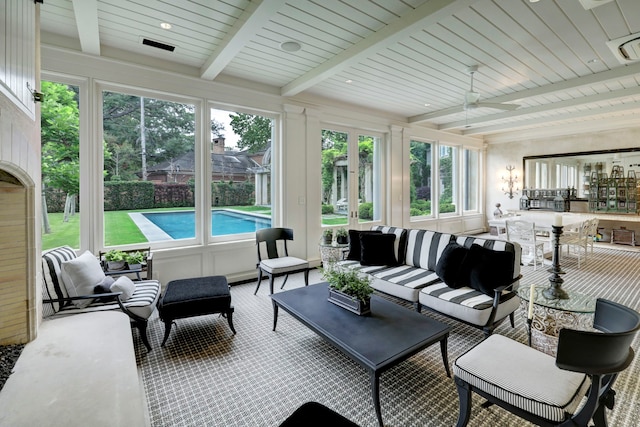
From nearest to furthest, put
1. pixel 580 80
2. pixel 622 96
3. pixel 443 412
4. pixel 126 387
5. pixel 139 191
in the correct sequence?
1. pixel 126 387
2. pixel 443 412
3. pixel 139 191
4. pixel 580 80
5. pixel 622 96

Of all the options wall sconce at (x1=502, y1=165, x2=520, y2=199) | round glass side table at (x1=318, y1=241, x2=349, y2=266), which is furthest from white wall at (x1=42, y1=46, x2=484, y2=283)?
wall sconce at (x1=502, y1=165, x2=520, y2=199)

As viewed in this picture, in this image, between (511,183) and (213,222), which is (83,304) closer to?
(213,222)

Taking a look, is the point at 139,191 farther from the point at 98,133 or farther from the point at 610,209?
the point at 610,209

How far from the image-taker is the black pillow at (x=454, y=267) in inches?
121

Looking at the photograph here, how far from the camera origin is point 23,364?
1783mm

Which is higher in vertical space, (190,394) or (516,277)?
(516,277)

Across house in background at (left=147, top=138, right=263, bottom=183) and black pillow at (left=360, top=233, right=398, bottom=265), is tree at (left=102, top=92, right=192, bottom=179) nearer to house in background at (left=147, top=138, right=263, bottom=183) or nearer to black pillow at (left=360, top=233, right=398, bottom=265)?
house in background at (left=147, top=138, right=263, bottom=183)

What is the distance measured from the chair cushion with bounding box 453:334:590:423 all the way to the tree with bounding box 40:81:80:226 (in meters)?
4.21

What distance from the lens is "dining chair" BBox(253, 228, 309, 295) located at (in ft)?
13.0

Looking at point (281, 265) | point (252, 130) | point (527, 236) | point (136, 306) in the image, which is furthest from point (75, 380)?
point (527, 236)

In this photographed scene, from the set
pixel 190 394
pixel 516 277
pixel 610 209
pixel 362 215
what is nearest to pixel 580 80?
pixel 516 277

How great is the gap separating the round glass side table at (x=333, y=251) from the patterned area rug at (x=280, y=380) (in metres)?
1.44

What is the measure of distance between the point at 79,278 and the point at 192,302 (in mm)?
→ 932

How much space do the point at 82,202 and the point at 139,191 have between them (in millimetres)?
624
